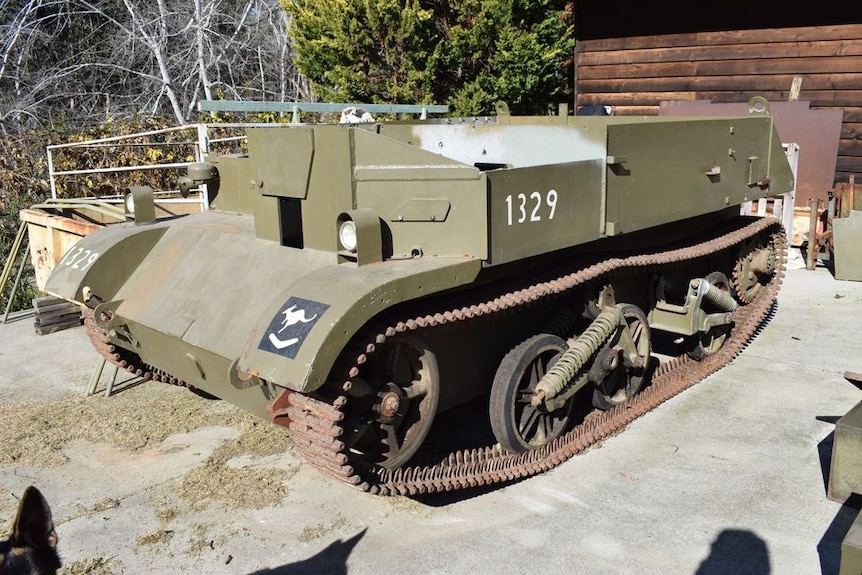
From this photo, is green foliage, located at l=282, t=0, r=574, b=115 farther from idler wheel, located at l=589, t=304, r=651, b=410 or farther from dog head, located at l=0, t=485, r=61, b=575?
dog head, located at l=0, t=485, r=61, b=575

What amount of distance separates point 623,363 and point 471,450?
1.26m

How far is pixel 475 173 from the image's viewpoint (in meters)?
3.96

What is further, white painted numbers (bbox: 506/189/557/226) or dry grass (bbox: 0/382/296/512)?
dry grass (bbox: 0/382/296/512)

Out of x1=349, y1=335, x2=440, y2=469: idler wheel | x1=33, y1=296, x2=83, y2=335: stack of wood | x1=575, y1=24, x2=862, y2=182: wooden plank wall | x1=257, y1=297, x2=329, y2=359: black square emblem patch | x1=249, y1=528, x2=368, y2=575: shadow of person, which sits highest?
x1=575, y1=24, x2=862, y2=182: wooden plank wall

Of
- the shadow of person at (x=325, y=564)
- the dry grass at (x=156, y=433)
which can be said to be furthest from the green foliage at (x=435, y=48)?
the shadow of person at (x=325, y=564)

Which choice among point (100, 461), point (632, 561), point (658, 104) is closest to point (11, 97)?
point (658, 104)

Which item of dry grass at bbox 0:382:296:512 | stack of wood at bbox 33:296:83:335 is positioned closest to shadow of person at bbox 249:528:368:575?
dry grass at bbox 0:382:296:512

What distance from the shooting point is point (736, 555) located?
12.6 ft

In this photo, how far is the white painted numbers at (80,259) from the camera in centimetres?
497

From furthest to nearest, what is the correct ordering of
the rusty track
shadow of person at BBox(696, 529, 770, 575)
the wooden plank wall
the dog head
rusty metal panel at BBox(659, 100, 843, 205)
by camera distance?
1. the wooden plank wall
2. rusty metal panel at BBox(659, 100, 843, 205)
3. shadow of person at BBox(696, 529, 770, 575)
4. the rusty track
5. the dog head

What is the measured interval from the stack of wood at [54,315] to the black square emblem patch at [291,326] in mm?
4950

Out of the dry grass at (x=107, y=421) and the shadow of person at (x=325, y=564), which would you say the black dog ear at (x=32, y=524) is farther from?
the dry grass at (x=107, y=421)

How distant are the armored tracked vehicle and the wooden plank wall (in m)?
5.96

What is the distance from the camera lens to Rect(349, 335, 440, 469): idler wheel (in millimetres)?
3895
